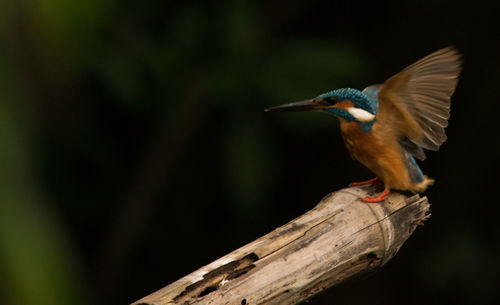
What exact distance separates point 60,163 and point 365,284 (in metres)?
2.00

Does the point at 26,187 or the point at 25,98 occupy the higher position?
the point at 25,98

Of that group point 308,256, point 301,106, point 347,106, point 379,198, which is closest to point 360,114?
point 347,106

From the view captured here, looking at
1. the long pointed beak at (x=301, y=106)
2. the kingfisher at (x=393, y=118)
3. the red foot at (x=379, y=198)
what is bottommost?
the red foot at (x=379, y=198)

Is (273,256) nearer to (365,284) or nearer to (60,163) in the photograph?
(60,163)

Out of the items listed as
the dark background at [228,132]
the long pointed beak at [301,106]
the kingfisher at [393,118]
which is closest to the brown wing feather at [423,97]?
the kingfisher at [393,118]

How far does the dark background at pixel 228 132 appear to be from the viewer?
3.31 meters

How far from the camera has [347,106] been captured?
6.97ft

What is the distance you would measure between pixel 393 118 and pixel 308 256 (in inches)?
27.2

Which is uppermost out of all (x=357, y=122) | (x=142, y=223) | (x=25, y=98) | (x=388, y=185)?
(x=25, y=98)

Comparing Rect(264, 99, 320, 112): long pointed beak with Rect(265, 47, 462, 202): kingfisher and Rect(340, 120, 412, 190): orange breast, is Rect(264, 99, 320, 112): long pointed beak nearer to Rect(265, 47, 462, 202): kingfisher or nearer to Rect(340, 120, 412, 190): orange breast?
Rect(265, 47, 462, 202): kingfisher

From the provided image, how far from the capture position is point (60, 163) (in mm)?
3719

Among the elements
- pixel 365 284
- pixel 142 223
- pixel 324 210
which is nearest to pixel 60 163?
pixel 142 223

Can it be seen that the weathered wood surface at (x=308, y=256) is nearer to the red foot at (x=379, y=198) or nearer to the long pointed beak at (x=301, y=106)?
the red foot at (x=379, y=198)

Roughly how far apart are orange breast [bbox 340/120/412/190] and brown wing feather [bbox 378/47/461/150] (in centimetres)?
6
